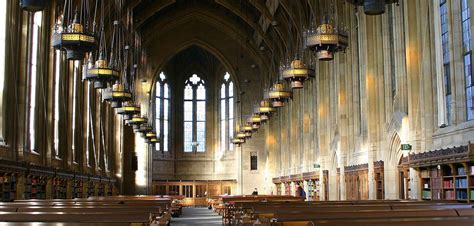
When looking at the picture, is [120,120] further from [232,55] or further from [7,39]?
[7,39]

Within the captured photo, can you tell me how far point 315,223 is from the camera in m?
7.44

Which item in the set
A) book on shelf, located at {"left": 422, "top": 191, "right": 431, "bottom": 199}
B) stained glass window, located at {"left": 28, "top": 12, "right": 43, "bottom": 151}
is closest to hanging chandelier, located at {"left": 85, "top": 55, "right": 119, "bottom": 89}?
stained glass window, located at {"left": 28, "top": 12, "right": 43, "bottom": 151}

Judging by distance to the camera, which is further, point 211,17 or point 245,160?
point 245,160

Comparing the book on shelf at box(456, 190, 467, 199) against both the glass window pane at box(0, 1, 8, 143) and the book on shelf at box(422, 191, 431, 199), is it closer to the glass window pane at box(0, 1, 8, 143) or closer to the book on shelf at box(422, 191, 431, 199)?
the book on shelf at box(422, 191, 431, 199)

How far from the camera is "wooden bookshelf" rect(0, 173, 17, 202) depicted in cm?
1840

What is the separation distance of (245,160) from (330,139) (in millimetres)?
19371

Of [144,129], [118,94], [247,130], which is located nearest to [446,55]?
[118,94]

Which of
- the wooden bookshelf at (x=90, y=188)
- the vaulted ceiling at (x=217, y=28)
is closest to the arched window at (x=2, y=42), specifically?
the wooden bookshelf at (x=90, y=188)

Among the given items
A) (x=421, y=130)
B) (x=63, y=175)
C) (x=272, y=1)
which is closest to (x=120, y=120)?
(x=272, y=1)

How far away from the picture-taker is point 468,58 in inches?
630

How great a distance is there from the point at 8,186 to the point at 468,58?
1389 cm

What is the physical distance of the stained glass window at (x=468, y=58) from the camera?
15859 millimetres

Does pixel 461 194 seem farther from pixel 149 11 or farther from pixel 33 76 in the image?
pixel 149 11

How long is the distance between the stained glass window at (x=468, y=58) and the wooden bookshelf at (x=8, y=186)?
13.2 m
